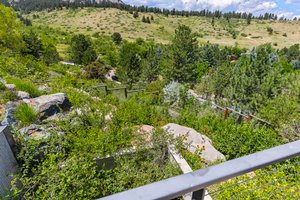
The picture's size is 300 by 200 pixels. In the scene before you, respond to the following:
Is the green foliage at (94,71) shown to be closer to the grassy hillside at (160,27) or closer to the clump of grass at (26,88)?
the clump of grass at (26,88)

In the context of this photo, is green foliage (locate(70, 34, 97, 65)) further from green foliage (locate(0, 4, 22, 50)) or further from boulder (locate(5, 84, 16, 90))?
boulder (locate(5, 84, 16, 90))

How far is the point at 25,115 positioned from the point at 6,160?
1.80 m

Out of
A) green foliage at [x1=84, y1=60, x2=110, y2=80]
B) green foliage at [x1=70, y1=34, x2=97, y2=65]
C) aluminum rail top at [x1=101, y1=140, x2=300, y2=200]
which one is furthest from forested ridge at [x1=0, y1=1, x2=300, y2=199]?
green foliage at [x1=70, y1=34, x2=97, y2=65]

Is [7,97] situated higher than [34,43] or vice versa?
[7,97]

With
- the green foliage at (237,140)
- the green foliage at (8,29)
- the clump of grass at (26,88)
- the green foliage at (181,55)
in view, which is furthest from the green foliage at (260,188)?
the green foliage at (181,55)

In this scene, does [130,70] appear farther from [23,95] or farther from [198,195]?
[198,195]

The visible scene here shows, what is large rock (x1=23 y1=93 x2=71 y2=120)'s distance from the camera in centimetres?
551

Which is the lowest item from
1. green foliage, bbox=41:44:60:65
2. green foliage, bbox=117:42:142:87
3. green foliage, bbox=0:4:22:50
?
green foliage, bbox=117:42:142:87

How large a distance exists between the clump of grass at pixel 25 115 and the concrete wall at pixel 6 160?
1.32 meters

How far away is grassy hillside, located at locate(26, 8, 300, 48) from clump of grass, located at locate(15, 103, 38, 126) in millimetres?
59210

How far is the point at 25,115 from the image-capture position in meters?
4.99

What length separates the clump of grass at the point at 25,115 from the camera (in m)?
4.90

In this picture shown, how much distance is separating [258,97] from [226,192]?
1492 cm

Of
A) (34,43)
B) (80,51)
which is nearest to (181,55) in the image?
(80,51)
